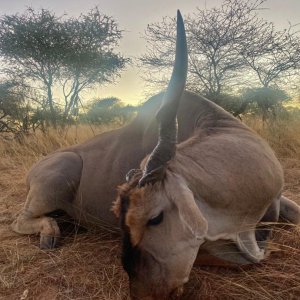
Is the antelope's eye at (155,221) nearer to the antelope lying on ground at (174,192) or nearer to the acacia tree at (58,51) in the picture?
the antelope lying on ground at (174,192)

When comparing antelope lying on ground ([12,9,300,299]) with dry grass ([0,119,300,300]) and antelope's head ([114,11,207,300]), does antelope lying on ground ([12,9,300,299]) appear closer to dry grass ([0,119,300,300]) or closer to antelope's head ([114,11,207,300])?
antelope's head ([114,11,207,300])

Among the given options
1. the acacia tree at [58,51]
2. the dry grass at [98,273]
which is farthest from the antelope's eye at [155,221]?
the acacia tree at [58,51]

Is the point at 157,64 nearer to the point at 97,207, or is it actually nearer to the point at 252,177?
the point at 97,207

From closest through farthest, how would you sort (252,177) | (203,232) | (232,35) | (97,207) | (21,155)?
1. (203,232)
2. (252,177)
3. (97,207)
4. (21,155)
5. (232,35)

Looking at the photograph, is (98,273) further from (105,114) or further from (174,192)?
(105,114)

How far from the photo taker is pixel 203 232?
2008 mm

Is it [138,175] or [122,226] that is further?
[138,175]

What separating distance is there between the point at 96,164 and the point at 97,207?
0.35m

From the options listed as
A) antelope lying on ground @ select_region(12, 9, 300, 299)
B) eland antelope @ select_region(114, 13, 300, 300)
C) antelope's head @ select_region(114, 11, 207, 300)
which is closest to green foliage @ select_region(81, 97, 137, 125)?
antelope lying on ground @ select_region(12, 9, 300, 299)

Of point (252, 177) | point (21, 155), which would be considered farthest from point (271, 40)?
point (252, 177)

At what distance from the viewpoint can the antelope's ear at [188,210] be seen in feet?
6.48

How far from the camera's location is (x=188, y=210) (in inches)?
77.9

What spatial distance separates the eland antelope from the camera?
6.65 feet

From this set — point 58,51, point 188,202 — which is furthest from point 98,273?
point 58,51
